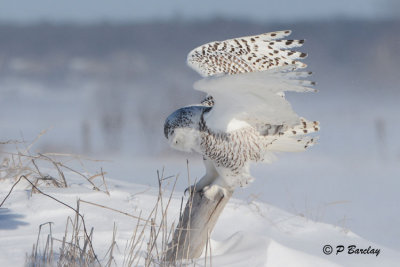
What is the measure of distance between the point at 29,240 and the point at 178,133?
104 centimetres

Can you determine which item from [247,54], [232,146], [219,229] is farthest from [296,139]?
[219,229]

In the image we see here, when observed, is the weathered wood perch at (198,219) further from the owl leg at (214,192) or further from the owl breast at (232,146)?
the owl breast at (232,146)

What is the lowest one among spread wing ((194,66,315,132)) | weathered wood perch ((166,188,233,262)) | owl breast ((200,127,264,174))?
weathered wood perch ((166,188,233,262))

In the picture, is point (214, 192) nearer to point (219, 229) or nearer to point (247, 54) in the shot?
point (247, 54)

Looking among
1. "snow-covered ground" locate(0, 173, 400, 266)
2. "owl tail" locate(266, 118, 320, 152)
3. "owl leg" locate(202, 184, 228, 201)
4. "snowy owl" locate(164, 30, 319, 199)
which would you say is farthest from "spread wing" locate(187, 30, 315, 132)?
"snow-covered ground" locate(0, 173, 400, 266)

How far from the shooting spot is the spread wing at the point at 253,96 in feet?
6.51

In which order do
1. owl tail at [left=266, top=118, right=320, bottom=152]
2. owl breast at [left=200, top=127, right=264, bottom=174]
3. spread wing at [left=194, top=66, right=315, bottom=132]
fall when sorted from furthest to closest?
owl tail at [left=266, top=118, right=320, bottom=152], owl breast at [left=200, top=127, right=264, bottom=174], spread wing at [left=194, top=66, right=315, bottom=132]

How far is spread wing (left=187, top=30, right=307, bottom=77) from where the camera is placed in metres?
2.51

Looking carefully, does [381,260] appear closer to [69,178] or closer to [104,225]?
[104,225]

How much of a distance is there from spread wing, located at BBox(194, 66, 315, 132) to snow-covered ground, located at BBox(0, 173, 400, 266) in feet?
2.33

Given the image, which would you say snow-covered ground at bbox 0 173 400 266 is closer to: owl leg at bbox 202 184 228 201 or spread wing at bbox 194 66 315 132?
owl leg at bbox 202 184 228 201

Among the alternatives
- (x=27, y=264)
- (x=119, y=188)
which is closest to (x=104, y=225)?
(x=27, y=264)

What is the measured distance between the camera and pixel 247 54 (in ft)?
8.34

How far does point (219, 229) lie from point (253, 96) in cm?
153
